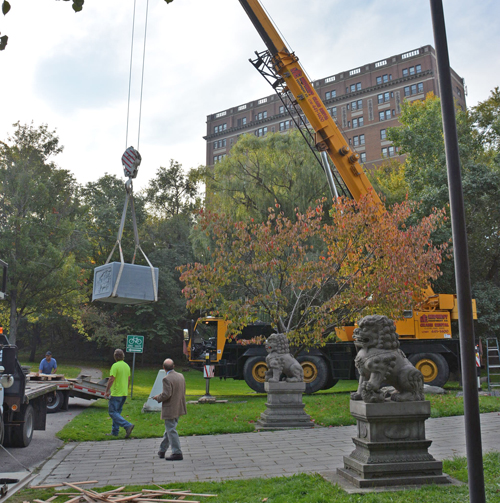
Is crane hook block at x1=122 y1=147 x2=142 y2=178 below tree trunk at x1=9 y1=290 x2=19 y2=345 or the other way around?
the other way around

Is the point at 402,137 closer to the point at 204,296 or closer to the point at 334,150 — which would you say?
the point at 334,150

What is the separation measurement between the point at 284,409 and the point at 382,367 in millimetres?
5839

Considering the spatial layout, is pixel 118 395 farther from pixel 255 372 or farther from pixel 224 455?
pixel 255 372

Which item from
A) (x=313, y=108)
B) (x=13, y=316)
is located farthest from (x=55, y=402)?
(x=13, y=316)

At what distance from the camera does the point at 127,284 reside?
695 centimetres

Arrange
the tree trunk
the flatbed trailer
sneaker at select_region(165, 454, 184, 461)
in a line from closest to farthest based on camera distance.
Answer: sneaker at select_region(165, 454, 184, 461), the flatbed trailer, the tree trunk

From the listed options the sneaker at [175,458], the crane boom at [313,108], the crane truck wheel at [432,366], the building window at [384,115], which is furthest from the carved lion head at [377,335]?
the building window at [384,115]

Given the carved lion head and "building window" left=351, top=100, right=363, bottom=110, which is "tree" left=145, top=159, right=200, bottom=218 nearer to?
"building window" left=351, top=100, right=363, bottom=110

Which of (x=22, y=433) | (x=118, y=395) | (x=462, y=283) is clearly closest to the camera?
(x=462, y=283)

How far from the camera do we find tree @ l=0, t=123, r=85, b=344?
1122 inches

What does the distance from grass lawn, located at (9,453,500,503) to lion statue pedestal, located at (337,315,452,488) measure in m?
0.40

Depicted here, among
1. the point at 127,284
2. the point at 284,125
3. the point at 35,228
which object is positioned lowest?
the point at 127,284

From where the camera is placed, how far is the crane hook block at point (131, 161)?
8.29 m

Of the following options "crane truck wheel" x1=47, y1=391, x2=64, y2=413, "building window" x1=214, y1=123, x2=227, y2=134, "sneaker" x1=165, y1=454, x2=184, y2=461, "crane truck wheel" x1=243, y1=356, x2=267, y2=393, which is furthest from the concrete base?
"building window" x1=214, y1=123, x2=227, y2=134
